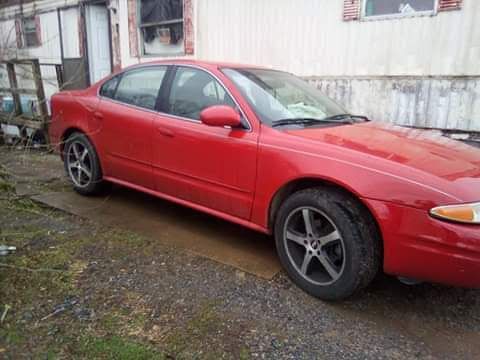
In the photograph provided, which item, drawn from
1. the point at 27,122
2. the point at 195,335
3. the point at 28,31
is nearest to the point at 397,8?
the point at 195,335

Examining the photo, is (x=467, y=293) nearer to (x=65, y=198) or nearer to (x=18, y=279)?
(x=18, y=279)

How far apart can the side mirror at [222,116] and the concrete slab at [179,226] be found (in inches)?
41.5

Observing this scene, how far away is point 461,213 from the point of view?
2094 mm

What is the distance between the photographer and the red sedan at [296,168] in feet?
7.25

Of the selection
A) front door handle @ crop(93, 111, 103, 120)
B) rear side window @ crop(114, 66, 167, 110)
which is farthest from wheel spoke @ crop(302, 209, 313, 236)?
front door handle @ crop(93, 111, 103, 120)

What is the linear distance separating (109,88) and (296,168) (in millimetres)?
2482

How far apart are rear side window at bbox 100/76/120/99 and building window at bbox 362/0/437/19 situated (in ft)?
12.3

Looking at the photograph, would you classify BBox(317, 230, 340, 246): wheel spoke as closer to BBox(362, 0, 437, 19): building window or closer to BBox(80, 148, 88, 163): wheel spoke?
BBox(80, 148, 88, 163): wheel spoke

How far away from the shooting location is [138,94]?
3924mm

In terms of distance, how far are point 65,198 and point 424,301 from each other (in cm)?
369

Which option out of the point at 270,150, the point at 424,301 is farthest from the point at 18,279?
the point at 424,301

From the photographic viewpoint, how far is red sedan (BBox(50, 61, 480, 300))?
7.25 ft

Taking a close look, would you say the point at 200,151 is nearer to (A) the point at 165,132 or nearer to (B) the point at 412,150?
(A) the point at 165,132

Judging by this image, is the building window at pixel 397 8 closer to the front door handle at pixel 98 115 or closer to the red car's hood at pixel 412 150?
the red car's hood at pixel 412 150
